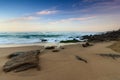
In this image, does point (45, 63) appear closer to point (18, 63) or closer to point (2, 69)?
point (18, 63)

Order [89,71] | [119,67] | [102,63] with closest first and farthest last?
[89,71], [119,67], [102,63]

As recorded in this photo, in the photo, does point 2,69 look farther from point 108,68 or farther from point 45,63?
point 108,68

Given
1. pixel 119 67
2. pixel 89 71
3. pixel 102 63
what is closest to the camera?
pixel 89 71

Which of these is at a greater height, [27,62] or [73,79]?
[27,62]

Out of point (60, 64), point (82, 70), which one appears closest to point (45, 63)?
point (60, 64)

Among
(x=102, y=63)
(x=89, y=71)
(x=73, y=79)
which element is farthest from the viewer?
(x=102, y=63)

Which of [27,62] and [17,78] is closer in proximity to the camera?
[17,78]

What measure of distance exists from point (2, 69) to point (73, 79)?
2373mm

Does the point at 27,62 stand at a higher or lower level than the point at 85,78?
higher

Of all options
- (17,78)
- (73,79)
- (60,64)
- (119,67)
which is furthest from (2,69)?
(119,67)

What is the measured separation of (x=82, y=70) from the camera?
5301 millimetres

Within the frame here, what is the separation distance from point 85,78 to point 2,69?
2660 millimetres

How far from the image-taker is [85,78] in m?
4.67

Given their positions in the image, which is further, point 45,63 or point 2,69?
point 45,63
